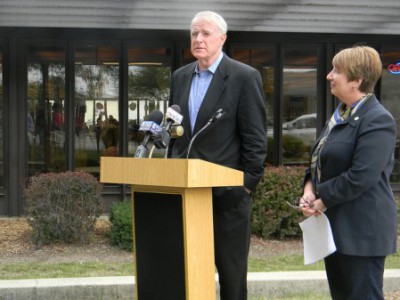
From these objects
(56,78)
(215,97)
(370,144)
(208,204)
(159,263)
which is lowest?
(159,263)

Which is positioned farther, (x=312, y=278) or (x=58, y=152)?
(x=58, y=152)

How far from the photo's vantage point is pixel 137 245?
132 inches

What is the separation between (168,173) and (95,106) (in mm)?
7822

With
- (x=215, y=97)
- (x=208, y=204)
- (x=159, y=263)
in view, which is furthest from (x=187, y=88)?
(x=159, y=263)

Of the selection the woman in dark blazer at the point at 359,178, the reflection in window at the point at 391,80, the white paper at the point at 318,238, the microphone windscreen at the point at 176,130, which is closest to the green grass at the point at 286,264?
the white paper at the point at 318,238

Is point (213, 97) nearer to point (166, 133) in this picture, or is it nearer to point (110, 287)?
point (166, 133)

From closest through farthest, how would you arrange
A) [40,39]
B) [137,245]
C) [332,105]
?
[137,245], [40,39], [332,105]

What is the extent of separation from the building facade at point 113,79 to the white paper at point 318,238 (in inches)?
261

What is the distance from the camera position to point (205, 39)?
11.5 ft

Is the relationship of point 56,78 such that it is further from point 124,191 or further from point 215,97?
point 215,97

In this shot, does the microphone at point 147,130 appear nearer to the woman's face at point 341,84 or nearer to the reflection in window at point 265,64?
→ the woman's face at point 341,84

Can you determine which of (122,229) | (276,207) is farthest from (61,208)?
(276,207)

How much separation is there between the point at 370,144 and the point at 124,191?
762cm

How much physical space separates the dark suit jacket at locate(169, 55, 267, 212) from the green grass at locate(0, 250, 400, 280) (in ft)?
9.39
